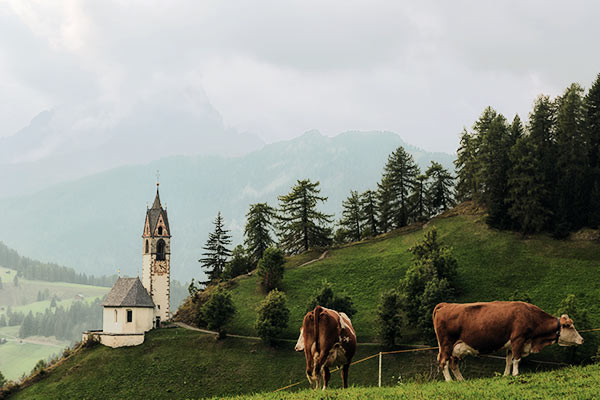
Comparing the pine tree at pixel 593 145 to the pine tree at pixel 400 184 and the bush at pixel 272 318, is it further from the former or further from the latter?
the bush at pixel 272 318

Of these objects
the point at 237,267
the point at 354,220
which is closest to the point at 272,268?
the point at 237,267

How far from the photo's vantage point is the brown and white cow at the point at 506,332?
22.6 metres

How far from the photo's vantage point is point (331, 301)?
6462 centimetres

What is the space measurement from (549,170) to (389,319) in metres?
35.6

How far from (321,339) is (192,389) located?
44.3 m

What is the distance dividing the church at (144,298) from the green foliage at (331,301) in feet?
81.4

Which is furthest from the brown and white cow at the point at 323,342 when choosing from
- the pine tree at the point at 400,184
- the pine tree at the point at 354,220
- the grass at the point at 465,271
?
the pine tree at the point at 354,220

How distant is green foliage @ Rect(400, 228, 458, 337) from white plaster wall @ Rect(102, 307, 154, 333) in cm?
3568

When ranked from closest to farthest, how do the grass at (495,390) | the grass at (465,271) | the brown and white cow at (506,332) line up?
the grass at (495,390) < the brown and white cow at (506,332) < the grass at (465,271)

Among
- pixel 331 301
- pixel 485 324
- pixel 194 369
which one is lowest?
pixel 194 369

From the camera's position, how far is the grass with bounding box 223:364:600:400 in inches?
698

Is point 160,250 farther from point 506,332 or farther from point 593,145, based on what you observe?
point 506,332

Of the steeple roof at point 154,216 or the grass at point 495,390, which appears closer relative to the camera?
the grass at point 495,390

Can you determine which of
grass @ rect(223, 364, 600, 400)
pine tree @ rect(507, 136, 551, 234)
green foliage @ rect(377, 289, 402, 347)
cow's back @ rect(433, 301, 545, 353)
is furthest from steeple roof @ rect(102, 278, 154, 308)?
grass @ rect(223, 364, 600, 400)
